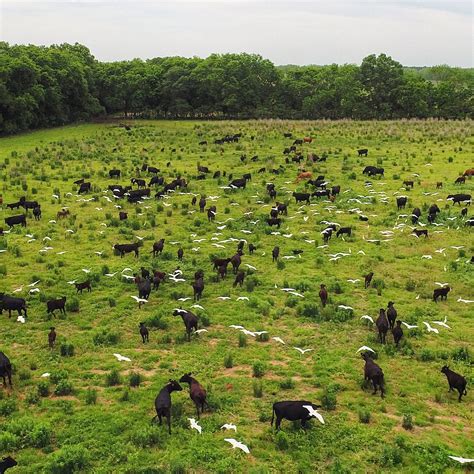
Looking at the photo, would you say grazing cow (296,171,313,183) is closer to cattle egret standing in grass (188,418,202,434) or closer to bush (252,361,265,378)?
bush (252,361,265,378)

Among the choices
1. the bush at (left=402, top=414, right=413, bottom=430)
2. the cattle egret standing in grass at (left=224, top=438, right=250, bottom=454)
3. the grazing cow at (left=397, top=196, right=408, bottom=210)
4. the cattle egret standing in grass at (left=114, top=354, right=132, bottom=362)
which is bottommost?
the bush at (left=402, top=414, right=413, bottom=430)

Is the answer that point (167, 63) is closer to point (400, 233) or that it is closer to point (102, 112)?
point (102, 112)

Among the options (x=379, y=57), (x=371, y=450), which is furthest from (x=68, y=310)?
(x=379, y=57)

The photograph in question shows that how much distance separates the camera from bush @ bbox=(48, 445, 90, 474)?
30.9 ft

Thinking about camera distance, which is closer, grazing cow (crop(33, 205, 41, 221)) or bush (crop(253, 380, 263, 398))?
bush (crop(253, 380, 263, 398))

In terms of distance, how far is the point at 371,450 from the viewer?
10180 mm

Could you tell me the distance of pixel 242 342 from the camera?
14.7 metres

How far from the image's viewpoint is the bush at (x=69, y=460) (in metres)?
9.43

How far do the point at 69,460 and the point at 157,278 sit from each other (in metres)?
9.79

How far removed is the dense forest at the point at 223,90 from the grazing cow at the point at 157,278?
59787mm

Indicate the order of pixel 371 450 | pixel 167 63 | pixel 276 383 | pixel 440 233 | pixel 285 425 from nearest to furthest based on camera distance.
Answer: pixel 371 450, pixel 285 425, pixel 276 383, pixel 440 233, pixel 167 63

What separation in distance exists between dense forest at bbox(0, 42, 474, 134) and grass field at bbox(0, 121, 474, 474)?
173ft

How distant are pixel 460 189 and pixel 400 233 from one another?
9677 mm

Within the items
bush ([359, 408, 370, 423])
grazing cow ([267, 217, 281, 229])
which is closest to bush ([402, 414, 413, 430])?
bush ([359, 408, 370, 423])
